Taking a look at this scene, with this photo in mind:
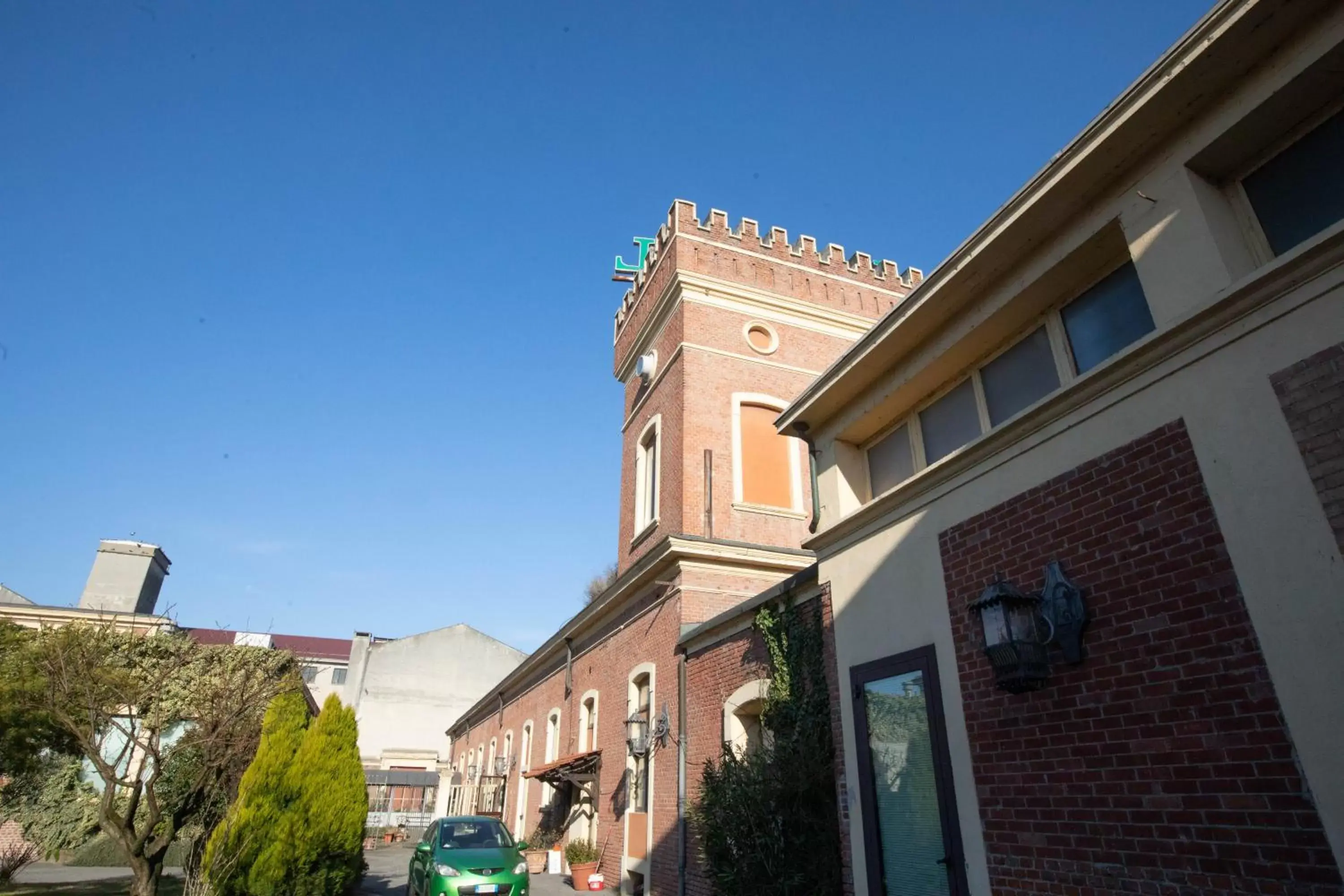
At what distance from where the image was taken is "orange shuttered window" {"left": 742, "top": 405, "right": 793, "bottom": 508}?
47.2 feet

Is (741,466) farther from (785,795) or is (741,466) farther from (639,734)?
(785,795)

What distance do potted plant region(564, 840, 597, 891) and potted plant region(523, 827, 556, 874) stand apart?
1036 millimetres

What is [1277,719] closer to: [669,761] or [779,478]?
[669,761]

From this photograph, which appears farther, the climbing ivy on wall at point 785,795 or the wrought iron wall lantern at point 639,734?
the wrought iron wall lantern at point 639,734

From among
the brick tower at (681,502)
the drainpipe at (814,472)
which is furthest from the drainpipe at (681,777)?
the drainpipe at (814,472)

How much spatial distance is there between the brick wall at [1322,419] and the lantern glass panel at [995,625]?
6.03 ft

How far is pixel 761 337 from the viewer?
16172 millimetres

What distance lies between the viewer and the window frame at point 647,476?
15.3 metres

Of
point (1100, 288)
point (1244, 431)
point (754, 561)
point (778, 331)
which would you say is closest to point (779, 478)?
point (754, 561)

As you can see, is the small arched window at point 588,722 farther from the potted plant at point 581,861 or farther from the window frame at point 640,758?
the window frame at point 640,758

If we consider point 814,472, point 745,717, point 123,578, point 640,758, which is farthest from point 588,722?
point 123,578

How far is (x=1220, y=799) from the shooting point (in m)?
3.75

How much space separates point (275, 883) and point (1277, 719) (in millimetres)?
10977

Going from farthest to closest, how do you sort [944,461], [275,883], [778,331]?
[778,331], [275,883], [944,461]
